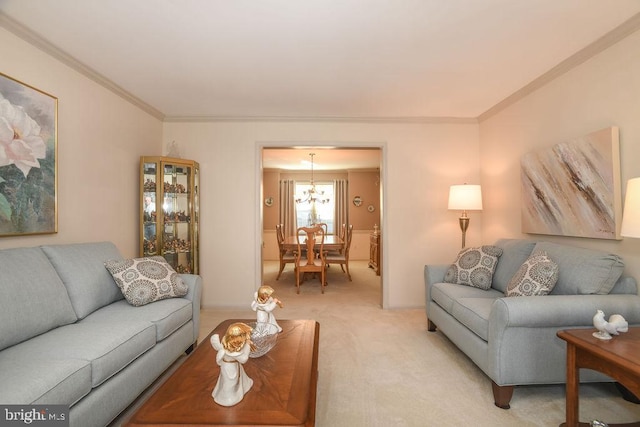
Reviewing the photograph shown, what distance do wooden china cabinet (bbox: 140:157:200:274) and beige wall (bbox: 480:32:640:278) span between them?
3.58 m

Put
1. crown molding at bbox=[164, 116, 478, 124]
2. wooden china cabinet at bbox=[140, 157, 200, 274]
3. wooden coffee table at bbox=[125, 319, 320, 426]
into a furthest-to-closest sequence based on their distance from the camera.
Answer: crown molding at bbox=[164, 116, 478, 124] → wooden china cabinet at bbox=[140, 157, 200, 274] → wooden coffee table at bbox=[125, 319, 320, 426]

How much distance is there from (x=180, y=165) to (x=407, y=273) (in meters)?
3.05

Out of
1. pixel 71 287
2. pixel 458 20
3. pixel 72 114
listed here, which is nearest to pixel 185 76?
pixel 72 114

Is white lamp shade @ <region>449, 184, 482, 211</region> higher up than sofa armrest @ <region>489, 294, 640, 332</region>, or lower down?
higher up

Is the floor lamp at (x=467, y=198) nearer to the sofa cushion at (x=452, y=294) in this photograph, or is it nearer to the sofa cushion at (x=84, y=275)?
the sofa cushion at (x=452, y=294)

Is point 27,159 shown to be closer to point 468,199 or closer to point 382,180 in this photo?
point 382,180

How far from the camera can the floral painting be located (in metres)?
2.05

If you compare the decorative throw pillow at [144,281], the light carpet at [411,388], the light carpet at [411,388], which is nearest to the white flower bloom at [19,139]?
the decorative throw pillow at [144,281]

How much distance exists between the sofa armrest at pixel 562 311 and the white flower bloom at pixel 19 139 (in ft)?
10.6

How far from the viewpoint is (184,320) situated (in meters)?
2.48

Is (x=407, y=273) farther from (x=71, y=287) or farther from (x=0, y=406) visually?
(x=0, y=406)

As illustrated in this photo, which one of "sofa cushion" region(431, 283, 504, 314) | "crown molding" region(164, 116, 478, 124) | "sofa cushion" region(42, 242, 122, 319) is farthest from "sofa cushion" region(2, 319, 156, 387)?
"crown molding" region(164, 116, 478, 124)

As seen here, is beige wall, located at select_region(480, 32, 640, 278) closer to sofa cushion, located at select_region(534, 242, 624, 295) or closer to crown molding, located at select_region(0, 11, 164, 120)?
sofa cushion, located at select_region(534, 242, 624, 295)

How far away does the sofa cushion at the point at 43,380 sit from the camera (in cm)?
122
